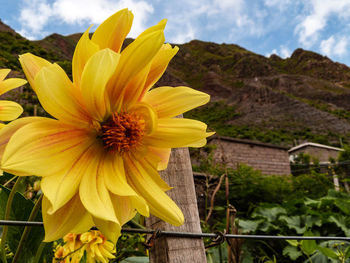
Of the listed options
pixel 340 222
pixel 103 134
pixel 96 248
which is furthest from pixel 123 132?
pixel 340 222

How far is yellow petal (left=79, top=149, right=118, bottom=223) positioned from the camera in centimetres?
25

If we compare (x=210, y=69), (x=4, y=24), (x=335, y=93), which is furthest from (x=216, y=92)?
(x=4, y=24)

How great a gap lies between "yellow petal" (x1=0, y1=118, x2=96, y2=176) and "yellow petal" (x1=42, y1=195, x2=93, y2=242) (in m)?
0.03

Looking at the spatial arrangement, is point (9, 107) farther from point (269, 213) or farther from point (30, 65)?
point (269, 213)

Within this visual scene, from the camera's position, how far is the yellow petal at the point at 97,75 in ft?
0.87

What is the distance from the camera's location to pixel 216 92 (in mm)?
43750

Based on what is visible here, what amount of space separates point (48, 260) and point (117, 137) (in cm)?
22

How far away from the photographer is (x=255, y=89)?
30.5 m

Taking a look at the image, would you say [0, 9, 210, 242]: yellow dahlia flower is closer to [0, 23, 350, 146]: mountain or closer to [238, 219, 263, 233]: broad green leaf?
[0, 23, 350, 146]: mountain

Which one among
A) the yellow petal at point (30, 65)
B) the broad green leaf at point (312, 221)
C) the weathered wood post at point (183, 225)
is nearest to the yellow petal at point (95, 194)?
the yellow petal at point (30, 65)

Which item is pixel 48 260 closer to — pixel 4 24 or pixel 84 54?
pixel 84 54

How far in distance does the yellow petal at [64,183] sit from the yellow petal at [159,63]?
117 millimetres

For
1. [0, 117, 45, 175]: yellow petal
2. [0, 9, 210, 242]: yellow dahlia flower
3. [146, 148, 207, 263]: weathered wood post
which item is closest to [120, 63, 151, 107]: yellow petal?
[0, 9, 210, 242]: yellow dahlia flower

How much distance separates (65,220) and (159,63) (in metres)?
0.21
